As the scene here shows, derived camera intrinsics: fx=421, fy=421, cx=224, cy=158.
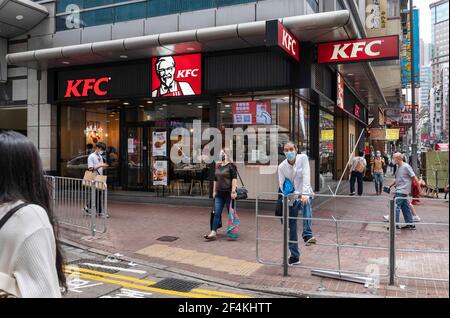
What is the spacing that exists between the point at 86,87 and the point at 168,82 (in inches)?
138

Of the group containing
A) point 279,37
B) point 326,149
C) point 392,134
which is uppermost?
point 279,37

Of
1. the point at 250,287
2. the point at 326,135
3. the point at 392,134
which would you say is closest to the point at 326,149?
the point at 326,135

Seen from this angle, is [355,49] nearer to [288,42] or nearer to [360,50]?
[360,50]

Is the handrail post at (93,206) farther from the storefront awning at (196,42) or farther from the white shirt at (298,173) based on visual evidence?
the storefront awning at (196,42)

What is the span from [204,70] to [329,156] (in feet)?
29.2

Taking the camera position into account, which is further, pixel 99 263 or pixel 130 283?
pixel 99 263

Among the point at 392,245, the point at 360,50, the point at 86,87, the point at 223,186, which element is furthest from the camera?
the point at 86,87

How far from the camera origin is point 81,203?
914cm

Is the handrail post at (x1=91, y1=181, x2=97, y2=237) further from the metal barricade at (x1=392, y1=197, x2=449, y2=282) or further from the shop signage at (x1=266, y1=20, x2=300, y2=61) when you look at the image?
the metal barricade at (x1=392, y1=197, x2=449, y2=282)

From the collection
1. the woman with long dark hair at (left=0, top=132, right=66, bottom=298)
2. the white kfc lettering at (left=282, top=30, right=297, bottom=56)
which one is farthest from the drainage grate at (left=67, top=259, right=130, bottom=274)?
the white kfc lettering at (left=282, top=30, right=297, bottom=56)

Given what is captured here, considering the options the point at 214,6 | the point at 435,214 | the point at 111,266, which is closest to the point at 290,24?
the point at 214,6

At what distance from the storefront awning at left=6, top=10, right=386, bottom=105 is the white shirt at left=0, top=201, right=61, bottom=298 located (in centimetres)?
938

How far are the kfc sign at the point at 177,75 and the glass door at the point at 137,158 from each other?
213 centimetres

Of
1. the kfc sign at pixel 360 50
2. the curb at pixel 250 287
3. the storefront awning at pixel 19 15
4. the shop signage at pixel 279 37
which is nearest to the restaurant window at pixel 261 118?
the kfc sign at pixel 360 50
